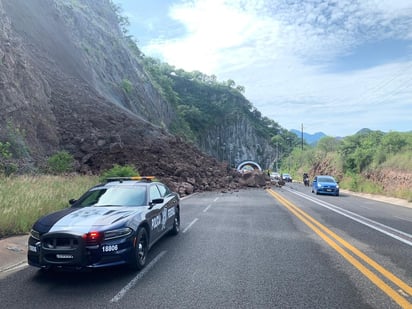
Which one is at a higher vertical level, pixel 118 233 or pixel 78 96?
pixel 78 96

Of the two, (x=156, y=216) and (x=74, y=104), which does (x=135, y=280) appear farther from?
(x=74, y=104)

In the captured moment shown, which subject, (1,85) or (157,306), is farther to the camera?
(1,85)

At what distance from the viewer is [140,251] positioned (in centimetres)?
652

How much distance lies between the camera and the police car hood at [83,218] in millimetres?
5856

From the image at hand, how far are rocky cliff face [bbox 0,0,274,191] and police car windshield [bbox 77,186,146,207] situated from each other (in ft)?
40.3

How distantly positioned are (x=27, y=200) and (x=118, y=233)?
196 inches

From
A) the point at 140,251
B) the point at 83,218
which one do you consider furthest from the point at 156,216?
the point at 83,218

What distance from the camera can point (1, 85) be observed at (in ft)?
67.6

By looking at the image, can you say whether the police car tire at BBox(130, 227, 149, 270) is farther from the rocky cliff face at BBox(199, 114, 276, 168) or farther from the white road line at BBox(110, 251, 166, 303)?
the rocky cliff face at BBox(199, 114, 276, 168)

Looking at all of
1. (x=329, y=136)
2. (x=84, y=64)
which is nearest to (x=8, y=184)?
(x=84, y=64)

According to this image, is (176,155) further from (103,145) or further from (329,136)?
(329,136)

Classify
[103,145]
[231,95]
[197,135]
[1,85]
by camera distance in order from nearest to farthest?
[1,85] < [103,145] < [197,135] < [231,95]

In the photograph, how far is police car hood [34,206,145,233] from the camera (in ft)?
19.2

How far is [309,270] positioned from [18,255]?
5.46m
